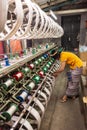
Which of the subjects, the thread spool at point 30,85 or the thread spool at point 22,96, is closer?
the thread spool at point 22,96

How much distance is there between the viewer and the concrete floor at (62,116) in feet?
10.3

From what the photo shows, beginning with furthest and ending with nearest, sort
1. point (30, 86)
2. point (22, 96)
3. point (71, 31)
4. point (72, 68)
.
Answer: point (71, 31), point (72, 68), point (30, 86), point (22, 96)

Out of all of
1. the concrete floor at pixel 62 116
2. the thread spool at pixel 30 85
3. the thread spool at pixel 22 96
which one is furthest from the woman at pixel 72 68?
the thread spool at pixel 22 96

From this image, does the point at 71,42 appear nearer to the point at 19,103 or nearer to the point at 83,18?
the point at 83,18

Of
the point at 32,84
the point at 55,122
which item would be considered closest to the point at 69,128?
the point at 55,122

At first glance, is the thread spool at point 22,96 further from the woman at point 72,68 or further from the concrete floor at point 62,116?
the woman at point 72,68

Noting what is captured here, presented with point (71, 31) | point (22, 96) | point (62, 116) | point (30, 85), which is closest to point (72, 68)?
point (62, 116)

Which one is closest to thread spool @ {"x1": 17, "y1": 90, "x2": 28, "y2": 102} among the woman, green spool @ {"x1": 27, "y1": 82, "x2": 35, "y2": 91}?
green spool @ {"x1": 27, "y1": 82, "x2": 35, "y2": 91}

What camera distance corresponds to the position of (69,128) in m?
3.06

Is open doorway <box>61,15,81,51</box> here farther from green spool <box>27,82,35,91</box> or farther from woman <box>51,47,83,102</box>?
green spool <box>27,82,35,91</box>

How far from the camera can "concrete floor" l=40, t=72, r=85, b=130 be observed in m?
3.13

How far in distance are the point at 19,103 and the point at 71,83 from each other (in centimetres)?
233

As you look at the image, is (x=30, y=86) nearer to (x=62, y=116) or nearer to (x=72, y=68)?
(x=62, y=116)

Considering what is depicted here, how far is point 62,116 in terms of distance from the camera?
3539mm
